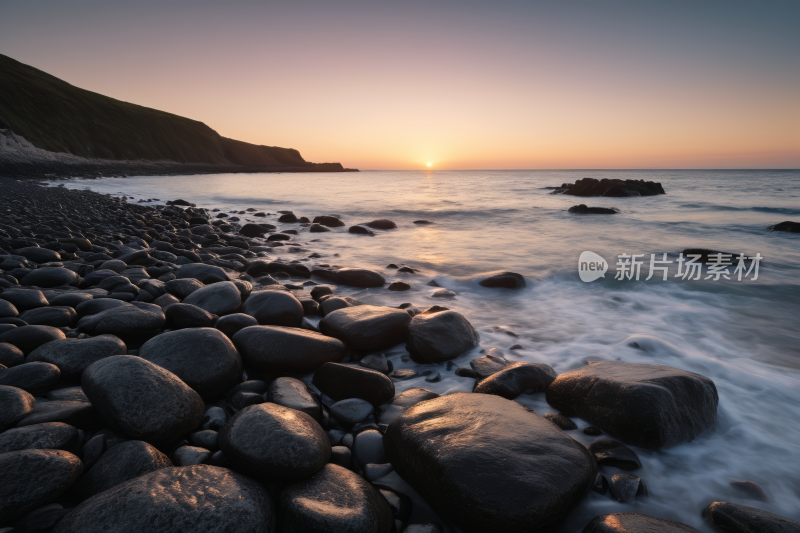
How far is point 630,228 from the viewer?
41.7ft

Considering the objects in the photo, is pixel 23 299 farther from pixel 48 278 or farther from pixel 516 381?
→ pixel 516 381

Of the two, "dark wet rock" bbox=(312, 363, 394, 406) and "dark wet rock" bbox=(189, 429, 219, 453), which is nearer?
"dark wet rock" bbox=(189, 429, 219, 453)

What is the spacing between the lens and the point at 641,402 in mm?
2186

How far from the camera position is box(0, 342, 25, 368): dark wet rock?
7.60ft

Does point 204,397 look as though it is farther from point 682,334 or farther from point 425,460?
point 682,334

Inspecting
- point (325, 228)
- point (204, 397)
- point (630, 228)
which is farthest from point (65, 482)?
point (630, 228)

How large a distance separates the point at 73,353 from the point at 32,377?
9.3 inches

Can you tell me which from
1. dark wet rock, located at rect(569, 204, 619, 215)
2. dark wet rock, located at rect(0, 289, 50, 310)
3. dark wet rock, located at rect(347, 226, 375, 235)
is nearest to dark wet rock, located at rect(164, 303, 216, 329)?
dark wet rock, located at rect(0, 289, 50, 310)

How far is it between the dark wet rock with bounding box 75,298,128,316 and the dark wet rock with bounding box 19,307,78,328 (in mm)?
100

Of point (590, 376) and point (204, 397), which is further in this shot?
point (590, 376)

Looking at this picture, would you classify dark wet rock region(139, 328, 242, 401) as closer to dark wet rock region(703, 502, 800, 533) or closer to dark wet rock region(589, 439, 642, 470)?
dark wet rock region(589, 439, 642, 470)

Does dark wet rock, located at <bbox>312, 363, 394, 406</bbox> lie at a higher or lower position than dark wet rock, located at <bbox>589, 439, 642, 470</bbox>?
higher

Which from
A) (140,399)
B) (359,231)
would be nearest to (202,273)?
(140,399)

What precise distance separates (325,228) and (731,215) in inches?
673
